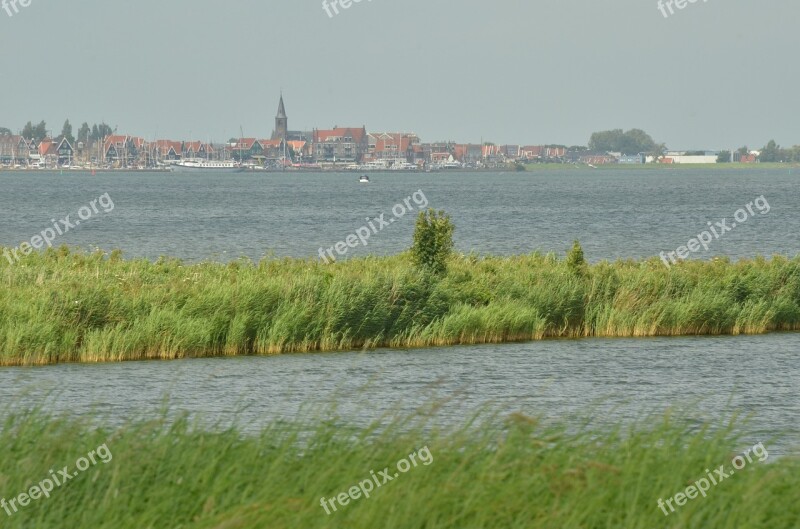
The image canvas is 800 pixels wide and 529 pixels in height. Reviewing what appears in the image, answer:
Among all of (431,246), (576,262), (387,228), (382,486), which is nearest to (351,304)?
(431,246)

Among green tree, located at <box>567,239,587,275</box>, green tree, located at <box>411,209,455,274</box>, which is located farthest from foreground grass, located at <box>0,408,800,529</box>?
green tree, located at <box>567,239,587,275</box>

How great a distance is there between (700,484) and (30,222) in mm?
95497

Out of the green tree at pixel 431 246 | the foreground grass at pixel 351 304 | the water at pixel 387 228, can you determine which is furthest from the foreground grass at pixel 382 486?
the water at pixel 387 228

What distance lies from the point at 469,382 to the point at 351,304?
5467mm

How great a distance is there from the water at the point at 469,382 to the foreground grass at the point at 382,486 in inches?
335

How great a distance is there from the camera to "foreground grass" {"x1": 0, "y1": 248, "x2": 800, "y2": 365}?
28.3 meters

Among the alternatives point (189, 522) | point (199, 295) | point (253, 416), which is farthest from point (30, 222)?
point (189, 522)

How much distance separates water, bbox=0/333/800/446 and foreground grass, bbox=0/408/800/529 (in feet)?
27.9

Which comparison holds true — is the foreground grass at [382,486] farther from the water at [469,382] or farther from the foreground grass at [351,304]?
the foreground grass at [351,304]

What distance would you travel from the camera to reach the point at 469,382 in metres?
26.5

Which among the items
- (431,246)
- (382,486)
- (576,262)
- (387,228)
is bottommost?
(387,228)

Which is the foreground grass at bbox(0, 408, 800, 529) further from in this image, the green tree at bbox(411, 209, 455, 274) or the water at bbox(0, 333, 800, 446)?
the green tree at bbox(411, 209, 455, 274)

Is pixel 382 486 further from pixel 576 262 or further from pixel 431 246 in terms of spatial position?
pixel 576 262

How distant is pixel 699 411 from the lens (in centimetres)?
2328
